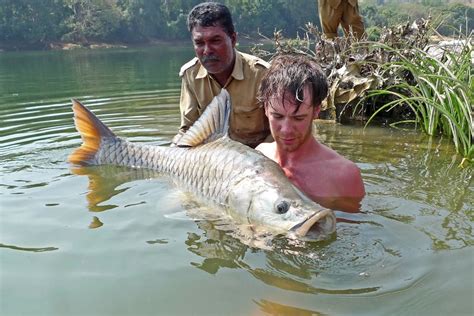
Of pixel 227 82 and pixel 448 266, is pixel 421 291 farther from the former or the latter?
pixel 227 82

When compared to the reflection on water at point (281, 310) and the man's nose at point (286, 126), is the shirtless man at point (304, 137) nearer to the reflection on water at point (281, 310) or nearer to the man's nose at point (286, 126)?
the man's nose at point (286, 126)

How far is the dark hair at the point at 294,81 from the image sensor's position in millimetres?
2979

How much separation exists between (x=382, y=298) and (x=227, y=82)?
263cm

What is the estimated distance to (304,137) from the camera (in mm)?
3188

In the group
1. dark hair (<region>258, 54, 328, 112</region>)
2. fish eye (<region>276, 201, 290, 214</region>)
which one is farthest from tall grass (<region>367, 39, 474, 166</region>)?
fish eye (<region>276, 201, 290, 214</region>)

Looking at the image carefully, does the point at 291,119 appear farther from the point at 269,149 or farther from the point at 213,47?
the point at 213,47

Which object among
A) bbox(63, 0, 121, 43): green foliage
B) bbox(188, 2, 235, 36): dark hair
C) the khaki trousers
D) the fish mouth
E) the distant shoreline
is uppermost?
bbox(63, 0, 121, 43): green foliage

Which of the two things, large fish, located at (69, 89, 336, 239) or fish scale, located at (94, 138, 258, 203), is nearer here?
large fish, located at (69, 89, 336, 239)

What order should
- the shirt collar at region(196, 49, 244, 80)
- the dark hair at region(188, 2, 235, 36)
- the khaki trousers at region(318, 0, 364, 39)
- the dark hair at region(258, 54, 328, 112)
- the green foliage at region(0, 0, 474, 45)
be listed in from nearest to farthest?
the dark hair at region(258, 54, 328, 112), the dark hair at region(188, 2, 235, 36), the shirt collar at region(196, 49, 244, 80), the khaki trousers at region(318, 0, 364, 39), the green foliage at region(0, 0, 474, 45)

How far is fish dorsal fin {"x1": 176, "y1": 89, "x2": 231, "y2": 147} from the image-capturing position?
12.0ft

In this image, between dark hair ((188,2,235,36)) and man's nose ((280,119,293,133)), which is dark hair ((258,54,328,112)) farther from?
dark hair ((188,2,235,36))

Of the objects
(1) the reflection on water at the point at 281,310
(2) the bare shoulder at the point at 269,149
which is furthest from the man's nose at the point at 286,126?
(1) the reflection on water at the point at 281,310

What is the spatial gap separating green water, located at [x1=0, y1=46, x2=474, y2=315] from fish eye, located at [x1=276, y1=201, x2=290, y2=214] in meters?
0.15

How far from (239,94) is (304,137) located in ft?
5.11
